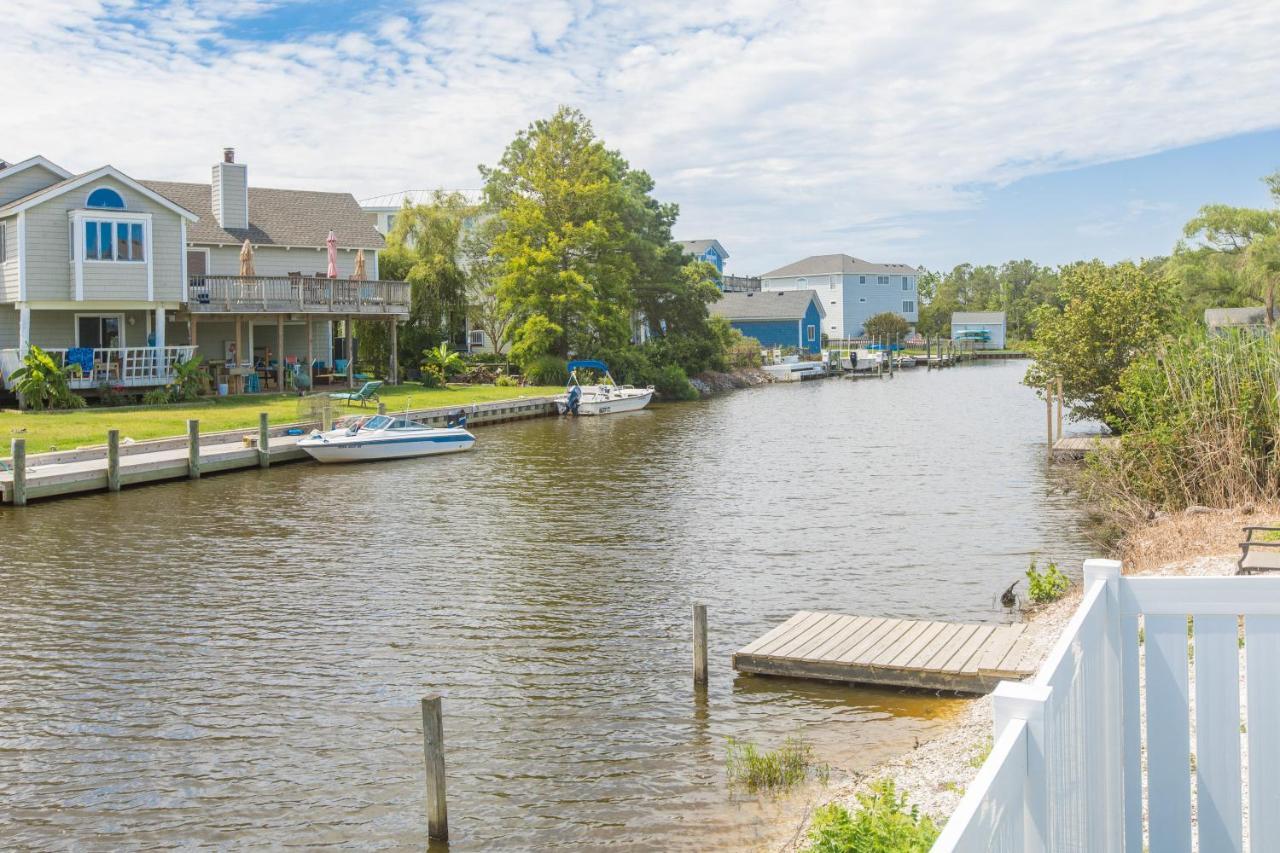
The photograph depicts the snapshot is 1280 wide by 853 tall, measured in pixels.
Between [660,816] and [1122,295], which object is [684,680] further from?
[1122,295]

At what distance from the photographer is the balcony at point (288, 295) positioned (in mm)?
43219

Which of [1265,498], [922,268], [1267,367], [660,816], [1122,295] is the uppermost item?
[922,268]

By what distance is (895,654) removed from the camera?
43.5 feet

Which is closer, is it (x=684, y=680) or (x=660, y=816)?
(x=660, y=816)

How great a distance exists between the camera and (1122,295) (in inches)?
1280

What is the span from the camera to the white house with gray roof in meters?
119

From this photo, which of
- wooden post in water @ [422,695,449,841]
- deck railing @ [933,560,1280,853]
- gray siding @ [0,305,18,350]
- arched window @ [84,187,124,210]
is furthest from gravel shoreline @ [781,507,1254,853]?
gray siding @ [0,305,18,350]

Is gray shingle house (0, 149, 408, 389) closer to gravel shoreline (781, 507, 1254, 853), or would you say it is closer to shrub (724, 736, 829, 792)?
gravel shoreline (781, 507, 1254, 853)

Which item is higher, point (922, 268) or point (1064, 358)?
point (922, 268)

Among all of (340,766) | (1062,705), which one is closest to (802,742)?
(340,766)

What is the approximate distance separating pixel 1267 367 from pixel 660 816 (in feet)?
42.3

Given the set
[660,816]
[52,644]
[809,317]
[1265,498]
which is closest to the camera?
[660,816]

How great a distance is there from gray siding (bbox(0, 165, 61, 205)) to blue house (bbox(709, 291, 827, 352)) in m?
64.8

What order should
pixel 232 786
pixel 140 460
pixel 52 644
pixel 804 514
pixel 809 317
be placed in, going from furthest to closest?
pixel 809 317 → pixel 140 460 → pixel 804 514 → pixel 52 644 → pixel 232 786
